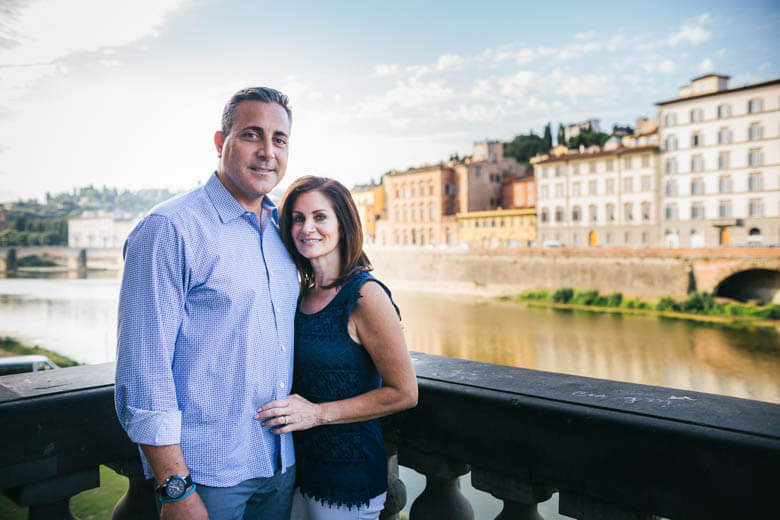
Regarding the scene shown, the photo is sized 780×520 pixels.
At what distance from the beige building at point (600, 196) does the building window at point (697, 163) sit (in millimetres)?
1830

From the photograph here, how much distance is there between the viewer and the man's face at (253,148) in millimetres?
1302

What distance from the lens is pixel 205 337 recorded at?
3.82ft

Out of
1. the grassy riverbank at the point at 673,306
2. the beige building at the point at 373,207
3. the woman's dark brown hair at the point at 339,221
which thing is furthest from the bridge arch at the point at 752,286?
the woman's dark brown hair at the point at 339,221

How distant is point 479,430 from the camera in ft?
4.27

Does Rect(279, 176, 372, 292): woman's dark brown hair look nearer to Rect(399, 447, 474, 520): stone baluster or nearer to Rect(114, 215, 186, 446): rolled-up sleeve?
Rect(114, 215, 186, 446): rolled-up sleeve

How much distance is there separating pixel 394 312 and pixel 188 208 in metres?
0.51

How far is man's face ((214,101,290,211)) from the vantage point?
4.27 ft

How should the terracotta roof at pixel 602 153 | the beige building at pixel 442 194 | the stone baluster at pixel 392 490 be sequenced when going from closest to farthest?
the stone baluster at pixel 392 490
the terracotta roof at pixel 602 153
the beige building at pixel 442 194

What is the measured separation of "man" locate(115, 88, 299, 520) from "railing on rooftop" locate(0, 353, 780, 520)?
0.32 meters

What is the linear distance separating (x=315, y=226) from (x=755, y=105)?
33.6 meters

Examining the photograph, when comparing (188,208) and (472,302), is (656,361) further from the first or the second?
(188,208)

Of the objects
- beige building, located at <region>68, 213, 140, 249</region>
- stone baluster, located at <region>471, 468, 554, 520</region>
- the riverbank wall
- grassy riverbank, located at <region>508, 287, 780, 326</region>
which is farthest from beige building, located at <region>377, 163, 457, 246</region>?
stone baluster, located at <region>471, 468, 554, 520</region>

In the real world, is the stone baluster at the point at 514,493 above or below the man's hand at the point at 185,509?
below

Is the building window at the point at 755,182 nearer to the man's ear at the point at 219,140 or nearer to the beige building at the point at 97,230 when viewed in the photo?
the beige building at the point at 97,230
